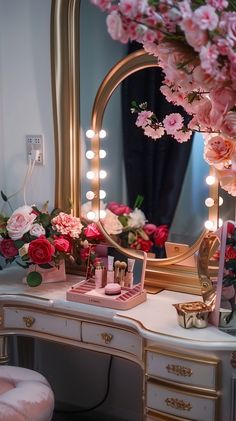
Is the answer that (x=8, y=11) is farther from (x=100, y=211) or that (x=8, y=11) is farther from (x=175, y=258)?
(x=175, y=258)

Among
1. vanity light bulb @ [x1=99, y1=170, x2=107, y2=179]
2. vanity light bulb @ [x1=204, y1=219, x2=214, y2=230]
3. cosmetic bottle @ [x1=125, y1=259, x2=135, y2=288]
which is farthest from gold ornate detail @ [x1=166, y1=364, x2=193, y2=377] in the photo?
vanity light bulb @ [x1=99, y1=170, x2=107, y2=179]

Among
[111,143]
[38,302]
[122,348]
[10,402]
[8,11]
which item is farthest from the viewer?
[8,11]

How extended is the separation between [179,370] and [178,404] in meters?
0.10

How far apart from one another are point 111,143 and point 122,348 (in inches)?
30.4

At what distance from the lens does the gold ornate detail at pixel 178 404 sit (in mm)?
1519

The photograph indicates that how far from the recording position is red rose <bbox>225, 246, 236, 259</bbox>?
1.51m

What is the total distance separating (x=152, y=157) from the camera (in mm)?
1970

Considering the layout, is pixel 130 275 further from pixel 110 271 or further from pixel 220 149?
pixel 220 149

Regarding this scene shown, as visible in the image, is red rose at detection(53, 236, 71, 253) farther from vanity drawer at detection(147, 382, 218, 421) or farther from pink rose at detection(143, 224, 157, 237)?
vanity drawer at detection(147, 382, 218, 421)

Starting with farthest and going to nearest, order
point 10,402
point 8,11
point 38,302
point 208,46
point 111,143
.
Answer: point 8,11
point 111,143
point 38,302
point 10,402
point 208,46

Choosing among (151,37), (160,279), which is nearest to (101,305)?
(160,279)

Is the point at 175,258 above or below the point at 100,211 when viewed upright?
below

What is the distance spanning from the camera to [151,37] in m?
0.99

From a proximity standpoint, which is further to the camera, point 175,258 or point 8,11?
point 8,11
